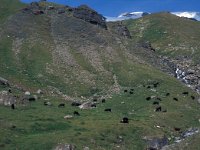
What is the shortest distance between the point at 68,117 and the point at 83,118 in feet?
7.59

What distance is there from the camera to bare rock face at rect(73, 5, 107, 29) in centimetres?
14811

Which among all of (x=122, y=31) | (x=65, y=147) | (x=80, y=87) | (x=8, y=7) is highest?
(x=8, y=7)

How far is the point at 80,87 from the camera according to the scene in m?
104

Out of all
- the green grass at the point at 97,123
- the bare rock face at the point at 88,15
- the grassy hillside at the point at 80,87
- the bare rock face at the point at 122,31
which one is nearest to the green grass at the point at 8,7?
the grassy hillside at the point at 80,87

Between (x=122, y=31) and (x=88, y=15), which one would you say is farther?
(x=122, y=31)

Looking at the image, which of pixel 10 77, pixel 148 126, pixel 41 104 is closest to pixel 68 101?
pixel 41 104

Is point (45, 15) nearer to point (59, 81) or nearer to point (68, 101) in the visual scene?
point (59, 81)

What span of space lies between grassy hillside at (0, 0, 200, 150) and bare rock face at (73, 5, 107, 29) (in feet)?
8.92

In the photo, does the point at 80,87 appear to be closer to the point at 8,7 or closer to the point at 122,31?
the point at 8,7

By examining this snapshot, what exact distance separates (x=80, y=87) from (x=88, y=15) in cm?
5028

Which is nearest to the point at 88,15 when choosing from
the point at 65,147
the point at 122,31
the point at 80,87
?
the point at 122,31

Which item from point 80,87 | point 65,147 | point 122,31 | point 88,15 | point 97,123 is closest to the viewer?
point 65,147

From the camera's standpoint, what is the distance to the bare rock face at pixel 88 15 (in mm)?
148113

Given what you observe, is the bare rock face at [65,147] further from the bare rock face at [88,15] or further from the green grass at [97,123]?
the bare rock face at [88,15]
